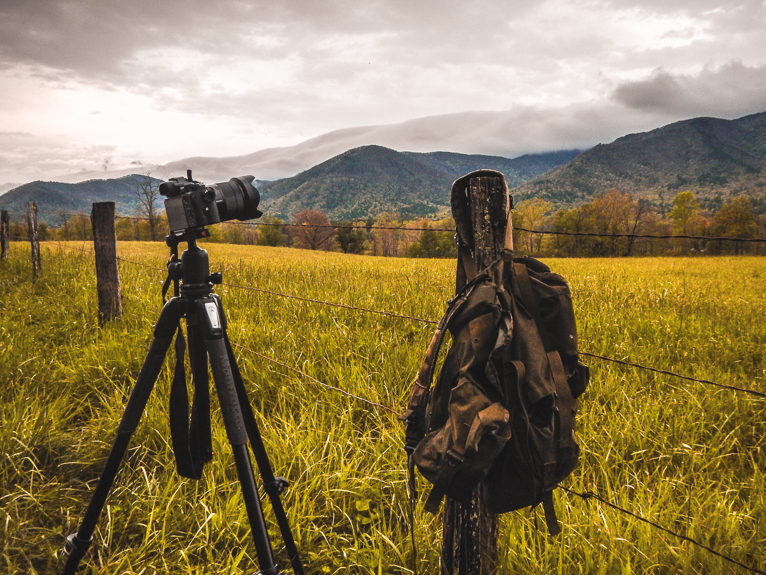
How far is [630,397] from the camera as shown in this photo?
2.92 m

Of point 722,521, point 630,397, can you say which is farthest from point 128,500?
point 630,397

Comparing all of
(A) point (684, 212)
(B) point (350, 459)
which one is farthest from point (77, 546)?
(A) point (684, 212)

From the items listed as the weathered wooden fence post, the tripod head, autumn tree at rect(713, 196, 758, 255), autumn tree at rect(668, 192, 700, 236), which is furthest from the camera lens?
autumn tree at rect(668, 192, 700, 236)

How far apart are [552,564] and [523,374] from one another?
1.10 meters

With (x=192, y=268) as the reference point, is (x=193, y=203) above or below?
above

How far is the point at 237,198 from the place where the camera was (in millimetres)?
1585

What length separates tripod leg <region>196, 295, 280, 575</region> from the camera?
4.29 ft

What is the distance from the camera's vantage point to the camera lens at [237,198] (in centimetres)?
155

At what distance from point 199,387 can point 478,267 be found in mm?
1187

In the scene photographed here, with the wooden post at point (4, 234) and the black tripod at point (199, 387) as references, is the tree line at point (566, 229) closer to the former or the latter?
the wooden post at point (4, 234)

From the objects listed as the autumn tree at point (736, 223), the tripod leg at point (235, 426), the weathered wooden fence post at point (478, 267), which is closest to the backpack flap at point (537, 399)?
the weathered wooden fence post at point (478, 267)

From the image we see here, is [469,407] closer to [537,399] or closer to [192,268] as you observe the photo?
[537,399]

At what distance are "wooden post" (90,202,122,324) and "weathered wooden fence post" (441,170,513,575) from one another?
4465mm

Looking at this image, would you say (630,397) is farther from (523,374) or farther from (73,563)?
(73,563)
